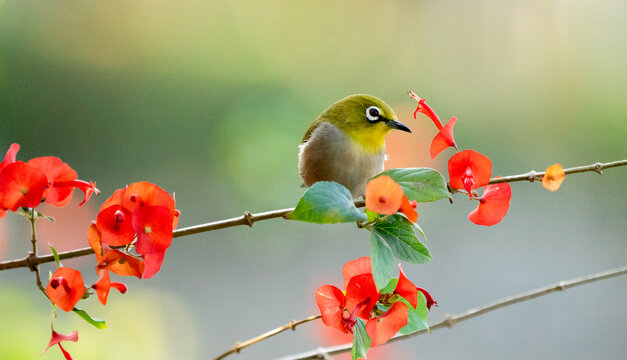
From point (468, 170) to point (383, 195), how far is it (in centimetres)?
8

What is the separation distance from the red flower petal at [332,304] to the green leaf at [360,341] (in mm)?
13

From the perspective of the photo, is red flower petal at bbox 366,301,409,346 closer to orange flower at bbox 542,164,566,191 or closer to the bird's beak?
orange flower at bbox 542,164,566,191

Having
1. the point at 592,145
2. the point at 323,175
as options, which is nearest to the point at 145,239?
the point at 323,175

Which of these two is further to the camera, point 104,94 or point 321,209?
point 104,94

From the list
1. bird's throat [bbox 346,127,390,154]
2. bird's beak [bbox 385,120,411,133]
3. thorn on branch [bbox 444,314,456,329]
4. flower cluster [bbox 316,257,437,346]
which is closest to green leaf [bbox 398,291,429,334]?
flower cluster [bbox 316,257,437,346]

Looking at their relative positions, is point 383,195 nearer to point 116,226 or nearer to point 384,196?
point 384,196

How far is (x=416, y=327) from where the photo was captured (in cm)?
38

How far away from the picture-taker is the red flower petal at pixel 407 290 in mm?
375

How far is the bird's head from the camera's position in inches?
30.8

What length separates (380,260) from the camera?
33 cm

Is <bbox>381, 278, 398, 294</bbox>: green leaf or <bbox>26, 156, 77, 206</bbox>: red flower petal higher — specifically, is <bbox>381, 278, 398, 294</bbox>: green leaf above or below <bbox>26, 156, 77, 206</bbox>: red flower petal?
below

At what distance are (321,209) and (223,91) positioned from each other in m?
1.52

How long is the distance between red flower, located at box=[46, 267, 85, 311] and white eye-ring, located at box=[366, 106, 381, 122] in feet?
1.61

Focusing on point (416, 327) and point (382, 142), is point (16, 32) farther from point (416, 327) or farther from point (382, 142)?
point (416, 327)
